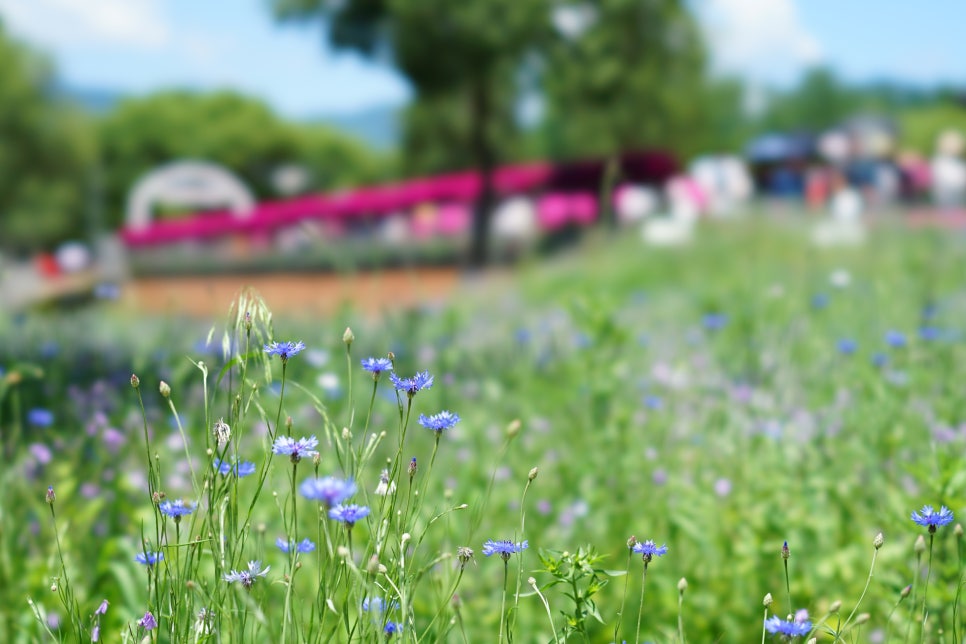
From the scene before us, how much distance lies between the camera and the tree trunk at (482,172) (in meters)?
14.0

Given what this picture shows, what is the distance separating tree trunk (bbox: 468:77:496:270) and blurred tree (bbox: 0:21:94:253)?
85.1 ft

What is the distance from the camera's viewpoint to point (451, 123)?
3372 centimetres

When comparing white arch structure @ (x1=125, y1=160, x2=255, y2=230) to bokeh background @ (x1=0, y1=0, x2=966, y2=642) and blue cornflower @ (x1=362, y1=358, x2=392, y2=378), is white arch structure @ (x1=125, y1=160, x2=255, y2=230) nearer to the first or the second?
bokeh background @ (x1=0, y1=0, x2=966, y2=642)

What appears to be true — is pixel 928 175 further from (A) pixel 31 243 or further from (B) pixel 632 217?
(A) pixel 31 243

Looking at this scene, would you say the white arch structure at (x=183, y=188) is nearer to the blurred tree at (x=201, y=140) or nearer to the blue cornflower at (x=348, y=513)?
the blue cornflower at (x=348, y=513)

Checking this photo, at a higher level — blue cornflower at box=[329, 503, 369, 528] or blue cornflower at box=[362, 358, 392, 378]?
blue cornflower at box=[362, 358, 392, 378]

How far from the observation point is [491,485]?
143cm

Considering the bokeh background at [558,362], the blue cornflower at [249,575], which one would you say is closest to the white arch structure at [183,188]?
the bokeh background at [558,362]

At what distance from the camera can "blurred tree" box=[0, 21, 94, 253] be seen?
35.2 metres

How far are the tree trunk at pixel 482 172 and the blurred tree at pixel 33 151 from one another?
25.9 m

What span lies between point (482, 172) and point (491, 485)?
1300 centimetres

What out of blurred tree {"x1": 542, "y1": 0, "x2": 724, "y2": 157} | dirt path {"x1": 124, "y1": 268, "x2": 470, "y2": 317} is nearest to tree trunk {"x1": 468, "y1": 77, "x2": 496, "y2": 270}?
dirt path {"x1": 124, "y1": 268, "x2": 470, "y2": 317}

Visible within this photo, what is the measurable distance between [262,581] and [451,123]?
108 ft

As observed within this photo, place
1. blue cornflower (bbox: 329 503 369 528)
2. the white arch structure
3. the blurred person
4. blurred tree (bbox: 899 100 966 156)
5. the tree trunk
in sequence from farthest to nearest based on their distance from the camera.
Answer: blurred tree (bbox: 899 100 966 156) → the white arch structure → the blurred person → the tree trunk → blue cornflower (bbox: 329 503 369 528)
